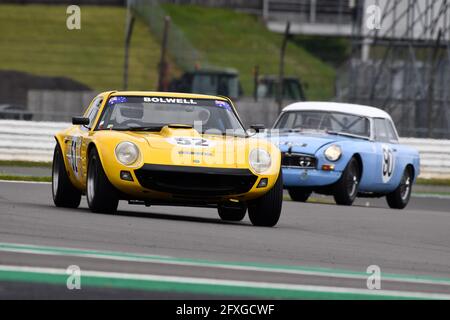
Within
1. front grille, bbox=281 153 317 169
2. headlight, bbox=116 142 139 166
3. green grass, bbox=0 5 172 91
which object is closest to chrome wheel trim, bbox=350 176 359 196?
front grille, bbox=281 153 317 169

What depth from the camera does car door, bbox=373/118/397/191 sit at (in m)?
18.7

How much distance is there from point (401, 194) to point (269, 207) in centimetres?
717

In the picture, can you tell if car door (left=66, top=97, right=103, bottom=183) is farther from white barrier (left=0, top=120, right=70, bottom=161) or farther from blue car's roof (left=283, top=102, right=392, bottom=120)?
white barrier (left=0, top=120, right=70, bottom=161)

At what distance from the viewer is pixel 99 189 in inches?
485

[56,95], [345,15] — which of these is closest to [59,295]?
[56,95]

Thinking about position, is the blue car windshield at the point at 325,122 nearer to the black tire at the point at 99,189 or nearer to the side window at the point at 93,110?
the side window at the point at 93,110

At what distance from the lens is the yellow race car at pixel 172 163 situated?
12219mm

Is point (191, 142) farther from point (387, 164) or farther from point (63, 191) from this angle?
point (387, 164)

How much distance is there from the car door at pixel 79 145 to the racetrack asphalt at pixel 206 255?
0.42 metres

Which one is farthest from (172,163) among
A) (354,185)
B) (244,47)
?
(244,47)

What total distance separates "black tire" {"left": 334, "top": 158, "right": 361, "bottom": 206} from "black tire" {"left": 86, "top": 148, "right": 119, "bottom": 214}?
5.81 meters

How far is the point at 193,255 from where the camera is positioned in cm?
920

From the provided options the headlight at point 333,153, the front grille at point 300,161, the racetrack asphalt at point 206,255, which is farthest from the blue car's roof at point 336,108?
the racetrack asphalt at point 206,255
